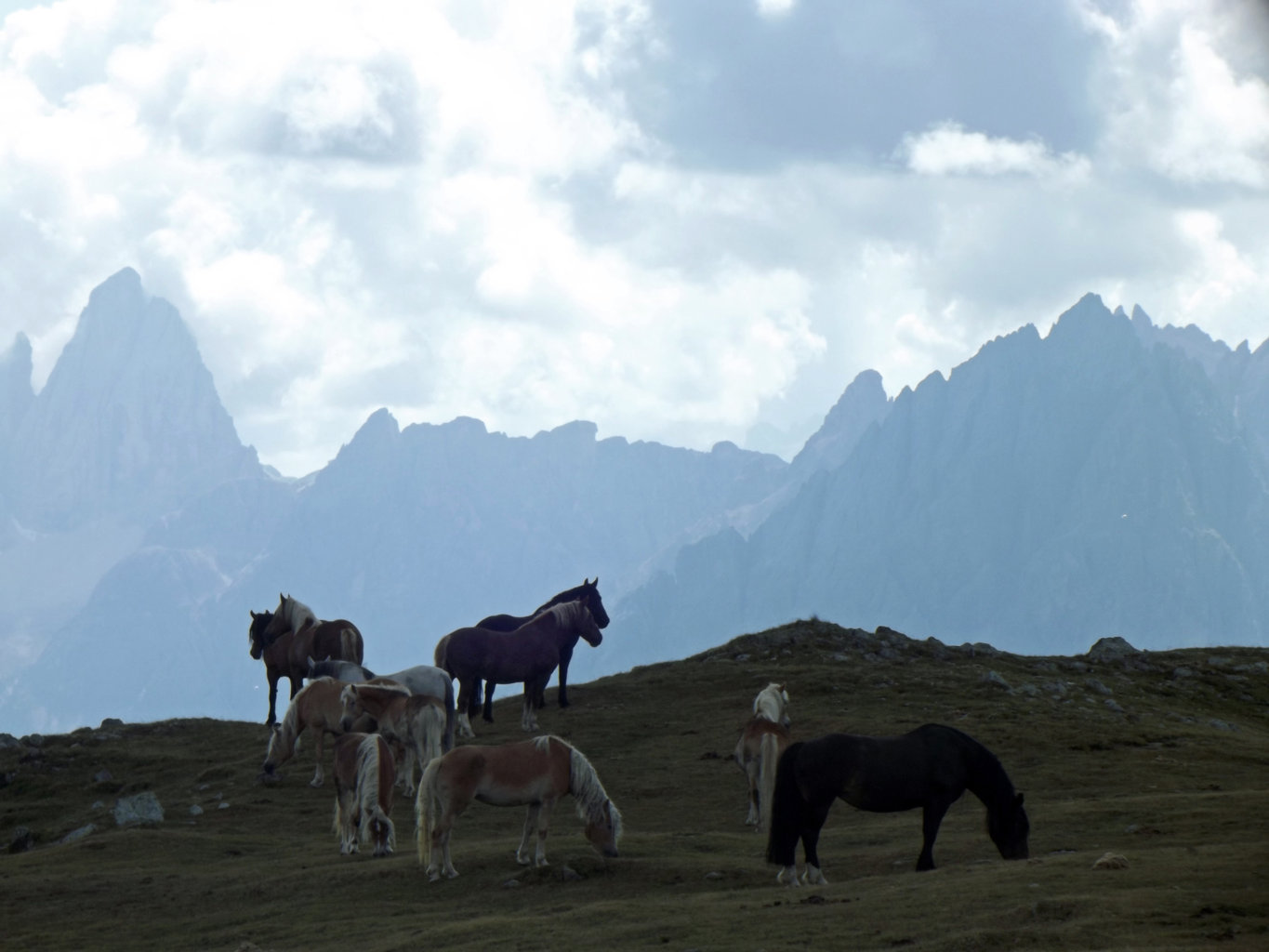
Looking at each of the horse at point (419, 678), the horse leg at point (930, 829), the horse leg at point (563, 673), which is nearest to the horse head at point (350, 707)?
the horse at point (419, 678)

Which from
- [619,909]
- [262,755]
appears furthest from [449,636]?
[619,909]

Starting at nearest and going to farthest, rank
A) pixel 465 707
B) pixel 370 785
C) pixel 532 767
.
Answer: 1. pixel 532 767
2. pixel 370 785
3. pixel 465 707

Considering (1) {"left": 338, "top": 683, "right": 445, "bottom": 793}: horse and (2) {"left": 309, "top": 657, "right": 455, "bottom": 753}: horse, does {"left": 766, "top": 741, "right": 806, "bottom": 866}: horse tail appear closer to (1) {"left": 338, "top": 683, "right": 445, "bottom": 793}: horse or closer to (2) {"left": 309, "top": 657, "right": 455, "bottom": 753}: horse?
(1) {"left": 338, "top": 683, "right": 445, "bottom": 793}: horse

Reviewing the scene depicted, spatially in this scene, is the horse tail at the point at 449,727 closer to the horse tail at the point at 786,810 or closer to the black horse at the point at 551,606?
the black horse at the point at 551,606

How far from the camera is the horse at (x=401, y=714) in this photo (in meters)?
22.5

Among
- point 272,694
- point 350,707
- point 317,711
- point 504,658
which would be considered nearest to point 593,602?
point 504,658

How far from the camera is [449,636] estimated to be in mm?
29297

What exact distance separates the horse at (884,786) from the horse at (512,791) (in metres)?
2.63

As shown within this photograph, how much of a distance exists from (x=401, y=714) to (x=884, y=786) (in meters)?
9.07

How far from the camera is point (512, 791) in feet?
58.5

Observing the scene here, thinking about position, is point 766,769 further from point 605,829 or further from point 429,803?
point 429,803

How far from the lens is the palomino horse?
31.2 metres

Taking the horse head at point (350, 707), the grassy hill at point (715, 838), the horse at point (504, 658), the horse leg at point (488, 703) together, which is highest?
the horse at point (504, 658)

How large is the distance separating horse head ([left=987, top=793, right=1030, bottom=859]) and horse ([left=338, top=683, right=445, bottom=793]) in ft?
30.4
